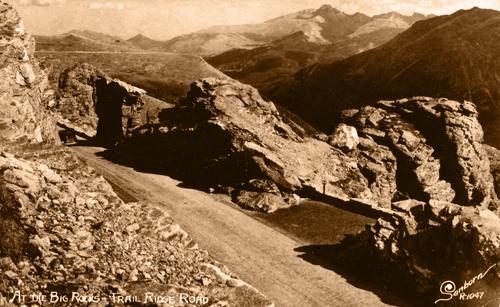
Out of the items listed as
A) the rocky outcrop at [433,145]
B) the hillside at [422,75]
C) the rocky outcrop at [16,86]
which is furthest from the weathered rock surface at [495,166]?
the rocky outcrop at [16,86]

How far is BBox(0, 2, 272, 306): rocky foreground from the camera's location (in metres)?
13.2

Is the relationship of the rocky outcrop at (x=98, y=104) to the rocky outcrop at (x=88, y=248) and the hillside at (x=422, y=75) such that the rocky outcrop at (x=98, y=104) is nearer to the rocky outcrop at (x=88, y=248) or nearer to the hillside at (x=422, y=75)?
the rocky outcrop at (x=88, y=248)

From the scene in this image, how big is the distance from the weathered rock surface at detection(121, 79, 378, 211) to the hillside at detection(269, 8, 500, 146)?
188 feet

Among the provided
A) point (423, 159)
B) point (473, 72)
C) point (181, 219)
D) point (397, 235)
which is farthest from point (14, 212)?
point (473, 72)

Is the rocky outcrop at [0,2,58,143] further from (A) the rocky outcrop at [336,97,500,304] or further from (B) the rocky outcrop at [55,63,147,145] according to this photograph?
(A) the rocky outcrop at [336,97,500,304]

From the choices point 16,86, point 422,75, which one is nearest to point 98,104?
point 16,86

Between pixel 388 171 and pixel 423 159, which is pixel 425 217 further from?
pixel 423 159

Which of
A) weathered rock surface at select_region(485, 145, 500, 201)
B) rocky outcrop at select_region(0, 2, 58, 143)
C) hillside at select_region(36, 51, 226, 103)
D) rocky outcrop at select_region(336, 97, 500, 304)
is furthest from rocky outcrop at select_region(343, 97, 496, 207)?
hillside at select_region(36, 51, 226, 103)

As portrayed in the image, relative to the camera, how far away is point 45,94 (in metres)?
29.8

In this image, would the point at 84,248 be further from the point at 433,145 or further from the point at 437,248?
the point at 433,145

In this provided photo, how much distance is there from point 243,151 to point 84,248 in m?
17.6

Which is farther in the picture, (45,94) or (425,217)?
(45,94)

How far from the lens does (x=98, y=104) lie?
1727 inches

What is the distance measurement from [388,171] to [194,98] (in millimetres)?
15933
